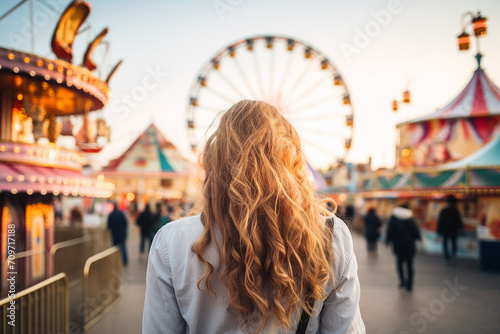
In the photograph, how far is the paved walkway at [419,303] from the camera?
4.87 m

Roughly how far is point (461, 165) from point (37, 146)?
10069mm

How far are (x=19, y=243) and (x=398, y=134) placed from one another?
1436 cm

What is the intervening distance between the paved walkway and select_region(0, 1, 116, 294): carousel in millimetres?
1930

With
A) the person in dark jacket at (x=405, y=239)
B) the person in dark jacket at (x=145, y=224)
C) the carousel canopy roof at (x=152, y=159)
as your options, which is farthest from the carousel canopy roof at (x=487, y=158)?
the carousel canopy roof at (x=152, y=159)

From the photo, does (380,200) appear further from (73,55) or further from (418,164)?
(73,55)

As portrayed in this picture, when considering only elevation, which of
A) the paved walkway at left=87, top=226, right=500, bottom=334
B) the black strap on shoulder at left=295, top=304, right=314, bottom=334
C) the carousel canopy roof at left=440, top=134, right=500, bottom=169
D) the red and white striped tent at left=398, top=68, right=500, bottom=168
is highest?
the red and white striped tent at left=398, top=68, right=500, bottom=168

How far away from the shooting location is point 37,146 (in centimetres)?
636

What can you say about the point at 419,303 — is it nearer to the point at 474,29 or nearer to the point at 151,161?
the point at 474,29

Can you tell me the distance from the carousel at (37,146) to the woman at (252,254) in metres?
5.41

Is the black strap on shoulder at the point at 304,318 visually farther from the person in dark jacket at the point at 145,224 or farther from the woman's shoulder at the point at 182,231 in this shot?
the person in dark jacket at the point at 145,224

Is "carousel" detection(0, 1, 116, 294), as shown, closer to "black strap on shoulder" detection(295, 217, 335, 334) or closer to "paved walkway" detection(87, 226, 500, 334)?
"paved walkway" detection(87, 226, 500, 334)

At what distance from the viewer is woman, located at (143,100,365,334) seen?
118 centimetres

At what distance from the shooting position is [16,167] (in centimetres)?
589

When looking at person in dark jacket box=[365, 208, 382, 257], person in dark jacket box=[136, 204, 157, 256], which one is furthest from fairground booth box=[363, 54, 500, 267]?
person in dark jacket box=[136, 204, 157, 256]
